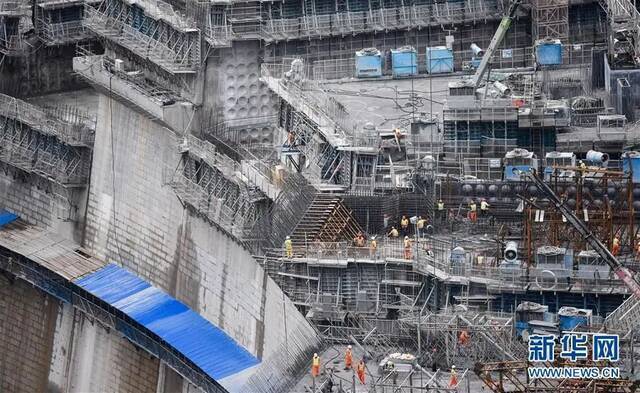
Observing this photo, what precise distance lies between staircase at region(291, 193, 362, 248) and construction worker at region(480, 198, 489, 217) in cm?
692

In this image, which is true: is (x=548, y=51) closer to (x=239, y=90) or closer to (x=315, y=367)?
→ (x=239, y=90)

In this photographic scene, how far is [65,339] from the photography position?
124m

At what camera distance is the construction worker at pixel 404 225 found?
10956cm

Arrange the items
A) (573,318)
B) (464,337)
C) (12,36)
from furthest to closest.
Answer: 1. (12,36)
2. (573,318)
3. (464,337)

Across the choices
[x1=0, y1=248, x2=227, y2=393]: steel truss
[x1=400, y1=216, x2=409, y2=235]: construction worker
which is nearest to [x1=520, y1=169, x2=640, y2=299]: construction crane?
[x1=400, y1=216, x2=409, y2=235]: construction worker

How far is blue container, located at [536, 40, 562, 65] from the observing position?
4749 inches

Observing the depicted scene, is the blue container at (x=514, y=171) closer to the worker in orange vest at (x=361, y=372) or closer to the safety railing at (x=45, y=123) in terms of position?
the worker in orange vest at (x=361, y=372)

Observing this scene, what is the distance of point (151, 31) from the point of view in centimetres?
12788

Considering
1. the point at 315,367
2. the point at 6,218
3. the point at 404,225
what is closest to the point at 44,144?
the point at 6,218

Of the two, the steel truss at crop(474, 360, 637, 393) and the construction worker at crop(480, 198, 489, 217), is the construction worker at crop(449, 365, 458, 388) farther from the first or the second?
the construction worker at crop(480, 198, 489, 217)

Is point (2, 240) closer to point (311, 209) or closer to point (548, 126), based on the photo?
point (311, 209)

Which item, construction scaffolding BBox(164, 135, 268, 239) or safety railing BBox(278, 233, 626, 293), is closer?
safety railing BBox(278, 233, 626, 293)

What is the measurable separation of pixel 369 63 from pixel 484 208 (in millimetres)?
19321

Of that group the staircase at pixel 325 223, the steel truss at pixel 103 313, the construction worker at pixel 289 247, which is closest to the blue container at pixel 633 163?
the staircase at pixel 325 223
